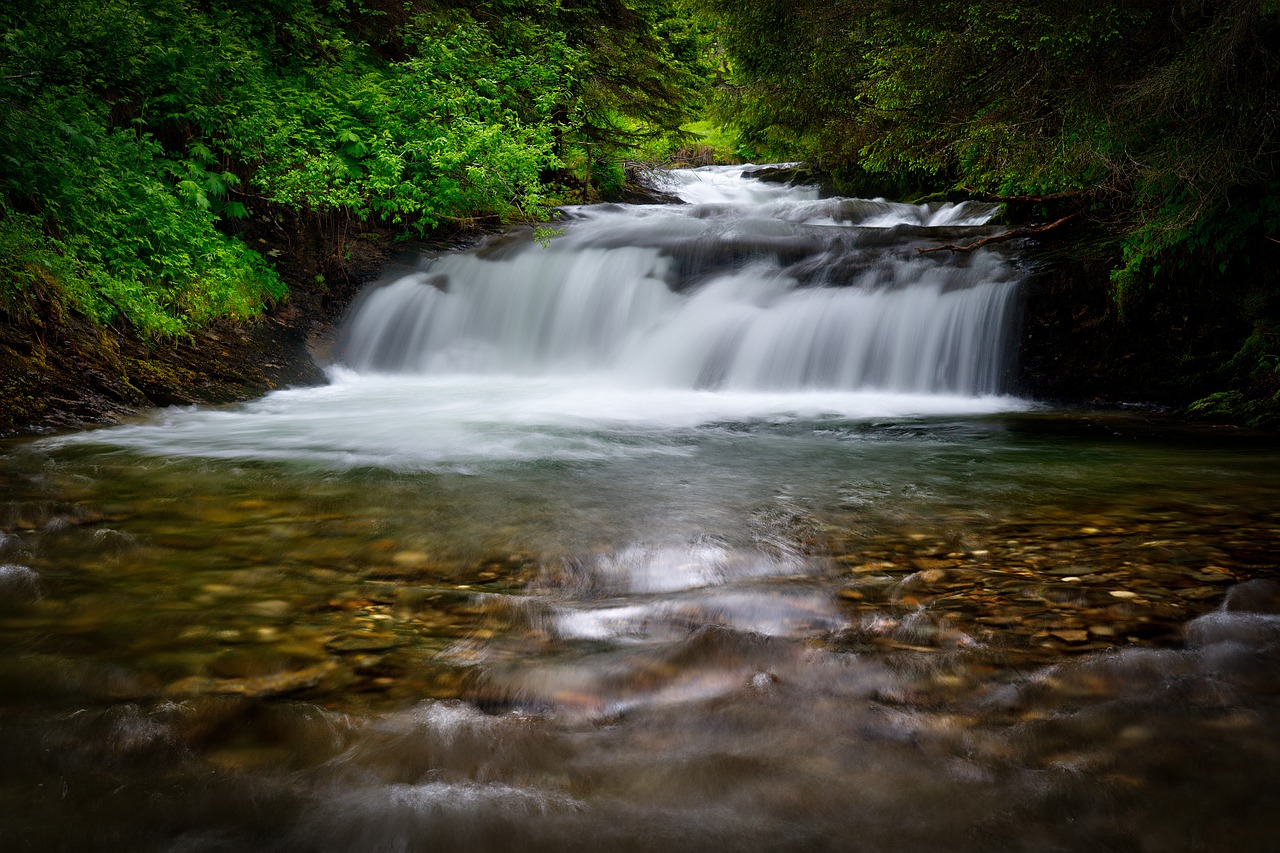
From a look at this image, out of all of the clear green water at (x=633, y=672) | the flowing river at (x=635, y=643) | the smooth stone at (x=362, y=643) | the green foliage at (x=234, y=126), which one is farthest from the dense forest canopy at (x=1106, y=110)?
the smooth stone at (x=362, y=643)

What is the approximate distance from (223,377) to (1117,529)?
7563mm

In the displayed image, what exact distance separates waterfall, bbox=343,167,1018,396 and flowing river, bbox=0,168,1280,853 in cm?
303

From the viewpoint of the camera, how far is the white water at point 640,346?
6.47 meters

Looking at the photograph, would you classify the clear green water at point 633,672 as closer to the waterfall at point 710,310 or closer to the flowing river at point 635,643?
the flowing river at point 635,643

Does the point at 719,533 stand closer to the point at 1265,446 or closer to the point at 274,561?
the point at 274,561

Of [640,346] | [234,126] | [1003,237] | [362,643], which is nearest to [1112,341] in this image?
[1003,237]

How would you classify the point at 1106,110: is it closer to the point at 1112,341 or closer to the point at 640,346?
the point at 1112,341

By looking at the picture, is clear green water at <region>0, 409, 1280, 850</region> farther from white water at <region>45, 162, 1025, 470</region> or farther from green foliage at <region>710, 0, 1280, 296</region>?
green foliage at <region>710, 0, 1280, 296</region>

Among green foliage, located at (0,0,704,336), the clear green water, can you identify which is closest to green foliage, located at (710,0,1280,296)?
the clear green water

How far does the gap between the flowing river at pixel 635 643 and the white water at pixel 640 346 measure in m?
0.50

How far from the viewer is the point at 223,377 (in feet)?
24.5

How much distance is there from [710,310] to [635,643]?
8.16m

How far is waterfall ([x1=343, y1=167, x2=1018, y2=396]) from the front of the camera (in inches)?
347

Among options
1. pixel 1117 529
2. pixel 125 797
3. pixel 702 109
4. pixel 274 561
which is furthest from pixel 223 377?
pixel 702 109
